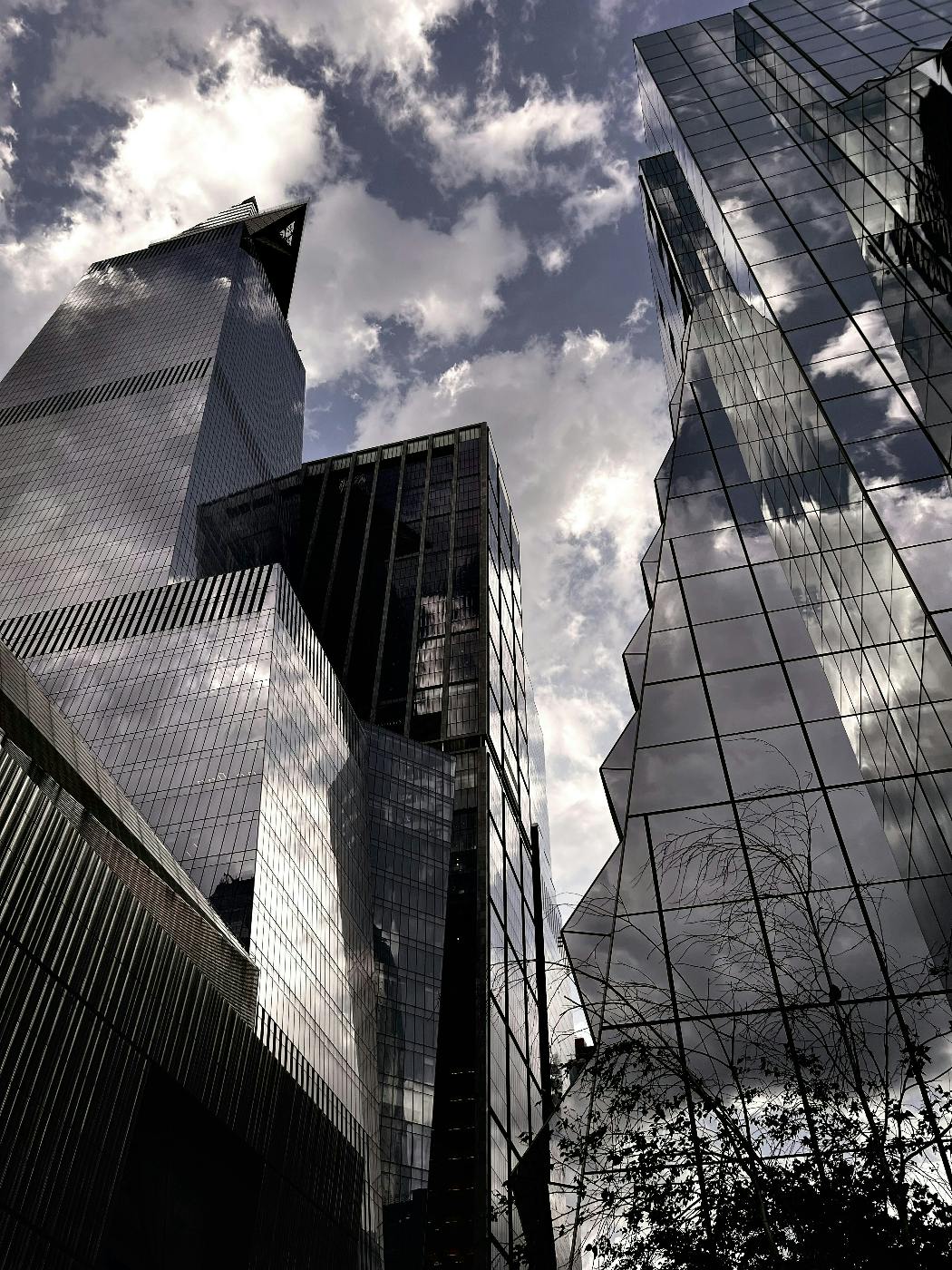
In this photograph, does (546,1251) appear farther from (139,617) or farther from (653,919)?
(139,617)

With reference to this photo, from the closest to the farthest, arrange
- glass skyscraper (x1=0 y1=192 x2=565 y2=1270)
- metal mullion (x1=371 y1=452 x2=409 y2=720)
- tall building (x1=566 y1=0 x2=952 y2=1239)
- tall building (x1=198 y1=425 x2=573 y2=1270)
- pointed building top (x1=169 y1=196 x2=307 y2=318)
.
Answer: tall building (x1=566 y1=0 x2=952 y2=1239)
glass skyscraper (x1=0 y1=192 x2=565 y2=1270)
tall building (x1=198 y1=425 x2=573 y2=1270)
metal mullion (x1=371 y1=452 x2=409 y2=720)
pointed building top (x1=169 y1=196 x2=307 y2=318)

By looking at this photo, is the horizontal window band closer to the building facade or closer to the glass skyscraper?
the glass skyscraper

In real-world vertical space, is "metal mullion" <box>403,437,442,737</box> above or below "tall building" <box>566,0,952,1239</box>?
above

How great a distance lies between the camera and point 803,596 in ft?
63.9

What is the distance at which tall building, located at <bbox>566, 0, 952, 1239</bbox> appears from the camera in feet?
47.0

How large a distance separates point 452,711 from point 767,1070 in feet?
278

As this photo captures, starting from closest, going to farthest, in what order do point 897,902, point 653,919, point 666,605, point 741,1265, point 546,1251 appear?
point 741,1265, point 546,1251, point 897,902, point 653,919, point 666,605

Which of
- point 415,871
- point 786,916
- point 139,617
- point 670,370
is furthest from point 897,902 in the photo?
point 139,617

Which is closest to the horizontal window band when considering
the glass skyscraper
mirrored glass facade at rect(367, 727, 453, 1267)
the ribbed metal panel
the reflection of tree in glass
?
the glass skyscraper

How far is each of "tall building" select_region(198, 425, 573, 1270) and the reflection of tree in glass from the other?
3198 cm

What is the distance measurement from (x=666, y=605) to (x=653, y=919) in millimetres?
6996

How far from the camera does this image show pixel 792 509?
20.8m

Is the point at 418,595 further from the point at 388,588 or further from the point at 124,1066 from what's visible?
the point at 124,1066

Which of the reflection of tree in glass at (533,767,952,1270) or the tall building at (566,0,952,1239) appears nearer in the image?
the reflection of tree in glass at (533,767,952,1270)
